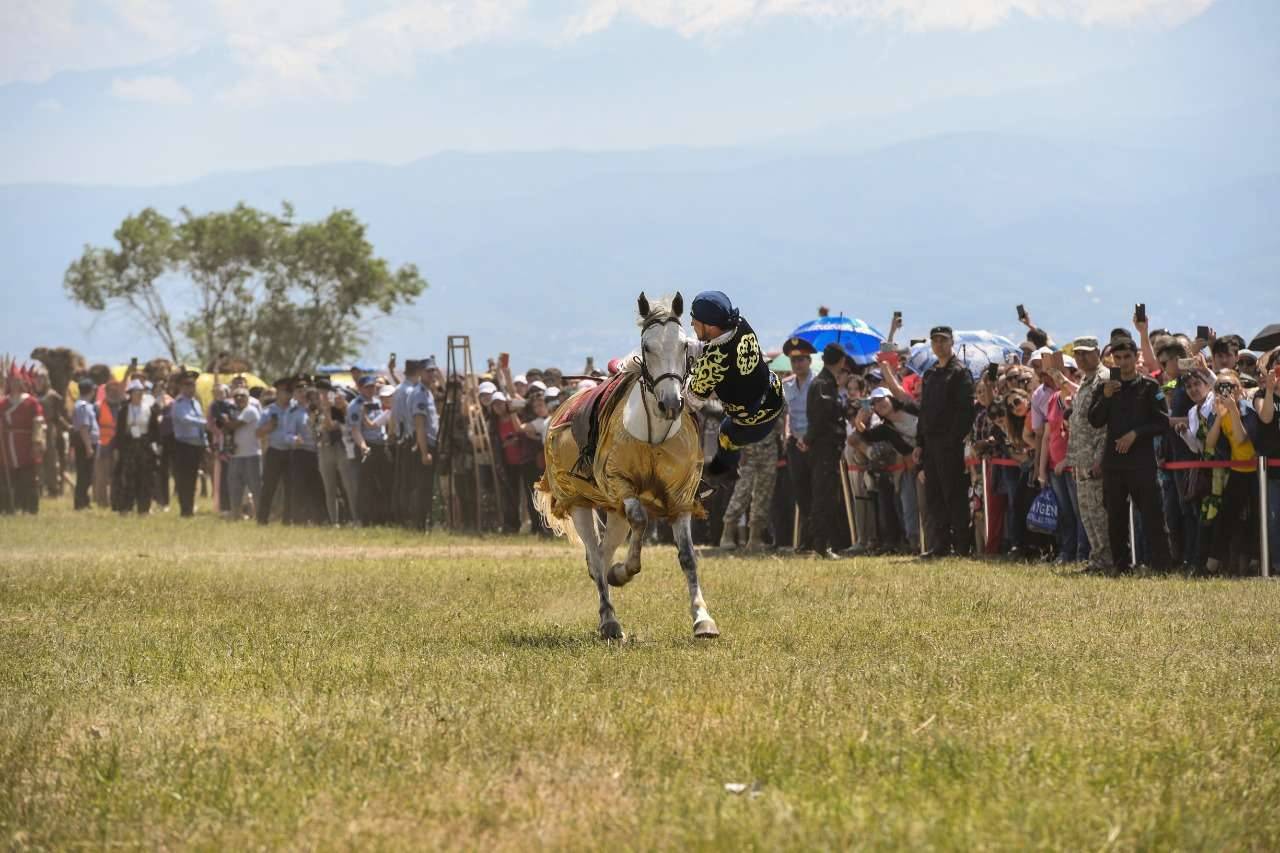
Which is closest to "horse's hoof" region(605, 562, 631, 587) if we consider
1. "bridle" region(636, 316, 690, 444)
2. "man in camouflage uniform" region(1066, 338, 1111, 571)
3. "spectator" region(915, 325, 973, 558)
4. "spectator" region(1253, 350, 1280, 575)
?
"bridle" region(636, 316, 690, 444)

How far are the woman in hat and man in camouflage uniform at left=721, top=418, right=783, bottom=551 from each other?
48.8ft

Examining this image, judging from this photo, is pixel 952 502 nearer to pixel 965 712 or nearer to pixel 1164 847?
pixel 965 712

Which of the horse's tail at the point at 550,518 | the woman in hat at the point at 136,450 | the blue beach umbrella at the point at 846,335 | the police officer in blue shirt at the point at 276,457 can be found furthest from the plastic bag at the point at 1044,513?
the woman in hat at the point at 136,450

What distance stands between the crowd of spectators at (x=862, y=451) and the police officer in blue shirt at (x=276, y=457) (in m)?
0.05

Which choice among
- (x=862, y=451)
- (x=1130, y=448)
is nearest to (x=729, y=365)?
(x=1130, y=448)

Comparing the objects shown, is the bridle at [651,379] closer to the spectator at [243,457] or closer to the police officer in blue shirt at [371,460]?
the police officer in blue shirt at [371,460]

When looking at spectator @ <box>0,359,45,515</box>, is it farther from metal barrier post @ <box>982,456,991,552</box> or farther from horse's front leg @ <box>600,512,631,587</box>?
horse's front leg @ <box>600,512,631,587</box>

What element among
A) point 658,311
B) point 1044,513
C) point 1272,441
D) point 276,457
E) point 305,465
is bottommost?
point 1044,513

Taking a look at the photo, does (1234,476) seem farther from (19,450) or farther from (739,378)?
(19,450)

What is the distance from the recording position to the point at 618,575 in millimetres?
13602

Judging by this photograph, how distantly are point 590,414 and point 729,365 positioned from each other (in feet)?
4.52

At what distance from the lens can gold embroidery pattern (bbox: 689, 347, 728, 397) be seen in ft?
42.8

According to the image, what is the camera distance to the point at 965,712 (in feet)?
30.6

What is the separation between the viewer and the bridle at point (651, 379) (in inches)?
496
